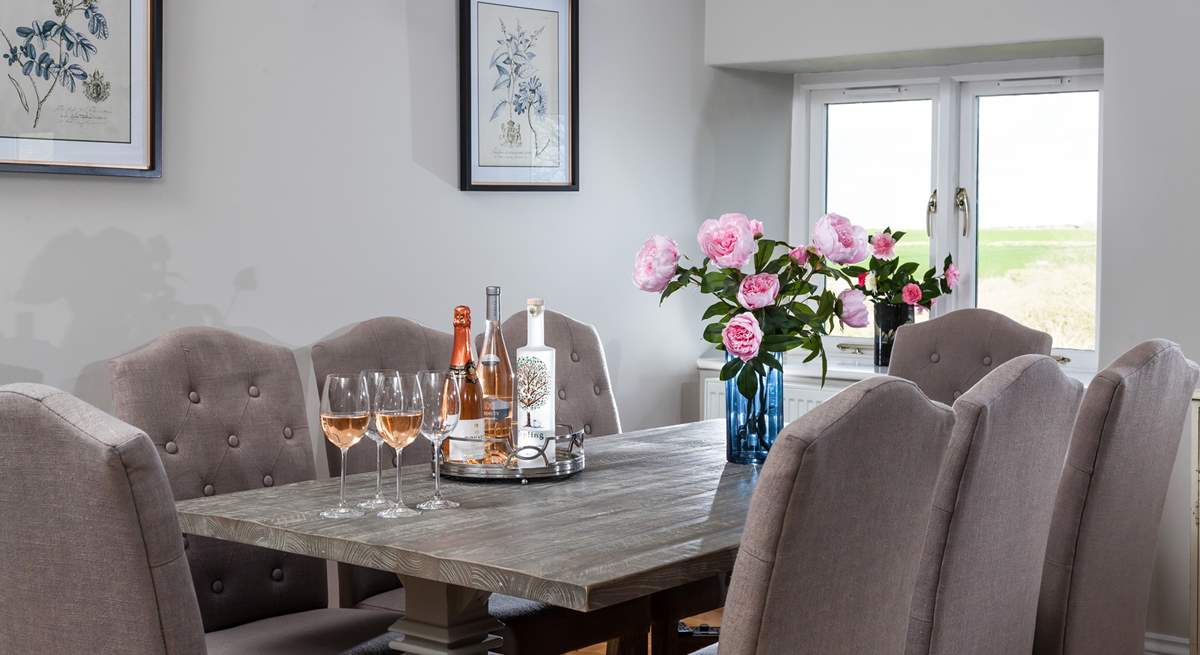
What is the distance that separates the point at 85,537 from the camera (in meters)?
1.59

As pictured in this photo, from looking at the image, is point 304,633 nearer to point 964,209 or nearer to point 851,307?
point 851,307

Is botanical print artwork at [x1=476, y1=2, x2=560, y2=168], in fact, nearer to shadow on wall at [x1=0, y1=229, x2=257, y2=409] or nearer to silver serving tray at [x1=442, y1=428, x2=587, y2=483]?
shadow on wall at [x1=0, y1=229, x2=257, y2=409]

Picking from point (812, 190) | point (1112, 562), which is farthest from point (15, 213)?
point (812, 190)

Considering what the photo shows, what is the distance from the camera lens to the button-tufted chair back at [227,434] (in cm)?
258

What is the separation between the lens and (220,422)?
2.69m

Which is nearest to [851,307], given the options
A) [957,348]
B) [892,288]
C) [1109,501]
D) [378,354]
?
[1109,501]

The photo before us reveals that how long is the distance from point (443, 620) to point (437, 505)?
9.4 inches

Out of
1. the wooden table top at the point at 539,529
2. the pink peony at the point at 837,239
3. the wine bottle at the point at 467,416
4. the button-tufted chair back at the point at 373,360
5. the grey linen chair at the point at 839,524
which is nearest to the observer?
the grey linen chair at the point at 839,524

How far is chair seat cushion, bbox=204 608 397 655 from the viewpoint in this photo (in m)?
2.38

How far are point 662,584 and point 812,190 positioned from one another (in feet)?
11.4

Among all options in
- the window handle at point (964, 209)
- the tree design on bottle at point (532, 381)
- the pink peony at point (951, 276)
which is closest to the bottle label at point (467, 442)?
the tree design on bottle at point (532, 381)

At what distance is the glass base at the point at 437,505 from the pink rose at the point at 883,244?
2667 mm

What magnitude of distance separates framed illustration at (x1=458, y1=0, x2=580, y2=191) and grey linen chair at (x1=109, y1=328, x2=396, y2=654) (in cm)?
127

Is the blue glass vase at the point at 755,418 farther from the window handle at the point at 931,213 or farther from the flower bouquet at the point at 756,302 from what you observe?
the window handle at the point at 931,213
